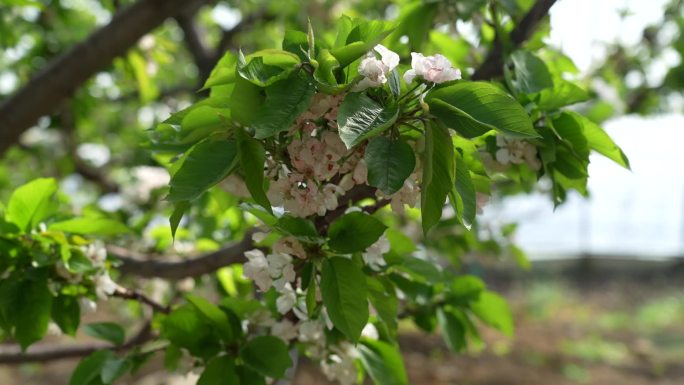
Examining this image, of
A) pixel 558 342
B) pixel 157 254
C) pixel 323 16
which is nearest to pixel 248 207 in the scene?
pixel 157 254

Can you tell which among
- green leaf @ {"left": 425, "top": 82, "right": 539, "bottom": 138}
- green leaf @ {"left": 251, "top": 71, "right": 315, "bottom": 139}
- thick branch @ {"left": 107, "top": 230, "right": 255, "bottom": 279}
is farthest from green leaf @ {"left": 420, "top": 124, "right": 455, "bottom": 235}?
thick branch @ {"left": 107, "top": 230, "right": 255, "bottom": 279}

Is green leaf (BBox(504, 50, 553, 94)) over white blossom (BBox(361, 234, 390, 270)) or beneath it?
over

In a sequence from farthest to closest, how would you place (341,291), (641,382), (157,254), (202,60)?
(641,382)
(202,60)
(157,254)
(341,291)

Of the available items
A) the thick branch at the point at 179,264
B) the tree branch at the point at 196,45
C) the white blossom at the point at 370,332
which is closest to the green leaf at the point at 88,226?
the thick branch at the point at 179,264

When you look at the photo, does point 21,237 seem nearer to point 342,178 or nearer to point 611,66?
point 342,178

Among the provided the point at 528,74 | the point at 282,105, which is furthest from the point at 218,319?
the point at 528,74

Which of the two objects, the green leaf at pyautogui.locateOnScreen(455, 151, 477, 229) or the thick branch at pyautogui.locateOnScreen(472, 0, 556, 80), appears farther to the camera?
the thick branch at pyautogui.locateOnScreen(472, 0, 556, 80)

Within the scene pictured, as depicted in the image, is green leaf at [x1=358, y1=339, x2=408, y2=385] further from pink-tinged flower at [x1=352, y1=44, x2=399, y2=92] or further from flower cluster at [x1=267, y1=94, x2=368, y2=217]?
pink-tinged flower at [x1=352, y1=44, x2=399, y2=92]
